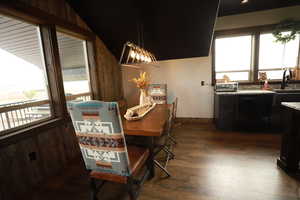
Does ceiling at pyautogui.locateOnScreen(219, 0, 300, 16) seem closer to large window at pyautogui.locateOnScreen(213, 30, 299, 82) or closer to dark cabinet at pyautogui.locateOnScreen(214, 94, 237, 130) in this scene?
large window at pyautogui.locateOnScreen(213, 30, 299, 82)

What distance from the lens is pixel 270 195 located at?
4.70 feet

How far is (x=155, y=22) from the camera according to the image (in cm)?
249

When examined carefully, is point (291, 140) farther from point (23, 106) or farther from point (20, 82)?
point (20, 82)

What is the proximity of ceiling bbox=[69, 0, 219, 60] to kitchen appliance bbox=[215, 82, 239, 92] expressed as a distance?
844mm

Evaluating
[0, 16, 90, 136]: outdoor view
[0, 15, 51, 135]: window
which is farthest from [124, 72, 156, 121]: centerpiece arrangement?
[0, 15, 51, 135]: window

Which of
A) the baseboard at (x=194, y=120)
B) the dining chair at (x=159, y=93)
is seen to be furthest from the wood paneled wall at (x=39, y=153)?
the baseboard at (x=194, y=120)

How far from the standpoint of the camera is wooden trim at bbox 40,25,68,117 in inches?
78.0

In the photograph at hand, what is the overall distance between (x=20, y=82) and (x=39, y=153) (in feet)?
3.27

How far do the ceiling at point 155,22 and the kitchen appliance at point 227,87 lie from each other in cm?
84

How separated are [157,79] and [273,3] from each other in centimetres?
285

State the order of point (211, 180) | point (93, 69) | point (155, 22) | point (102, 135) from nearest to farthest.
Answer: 1. point (102, 135)
2. point (211, 180)
3. point (155, 22)
4. point (93, 69)

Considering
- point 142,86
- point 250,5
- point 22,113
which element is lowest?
point 22,113

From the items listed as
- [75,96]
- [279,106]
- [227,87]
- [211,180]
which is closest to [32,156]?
[75,96]

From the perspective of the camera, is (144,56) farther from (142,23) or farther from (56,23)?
(56,23)
